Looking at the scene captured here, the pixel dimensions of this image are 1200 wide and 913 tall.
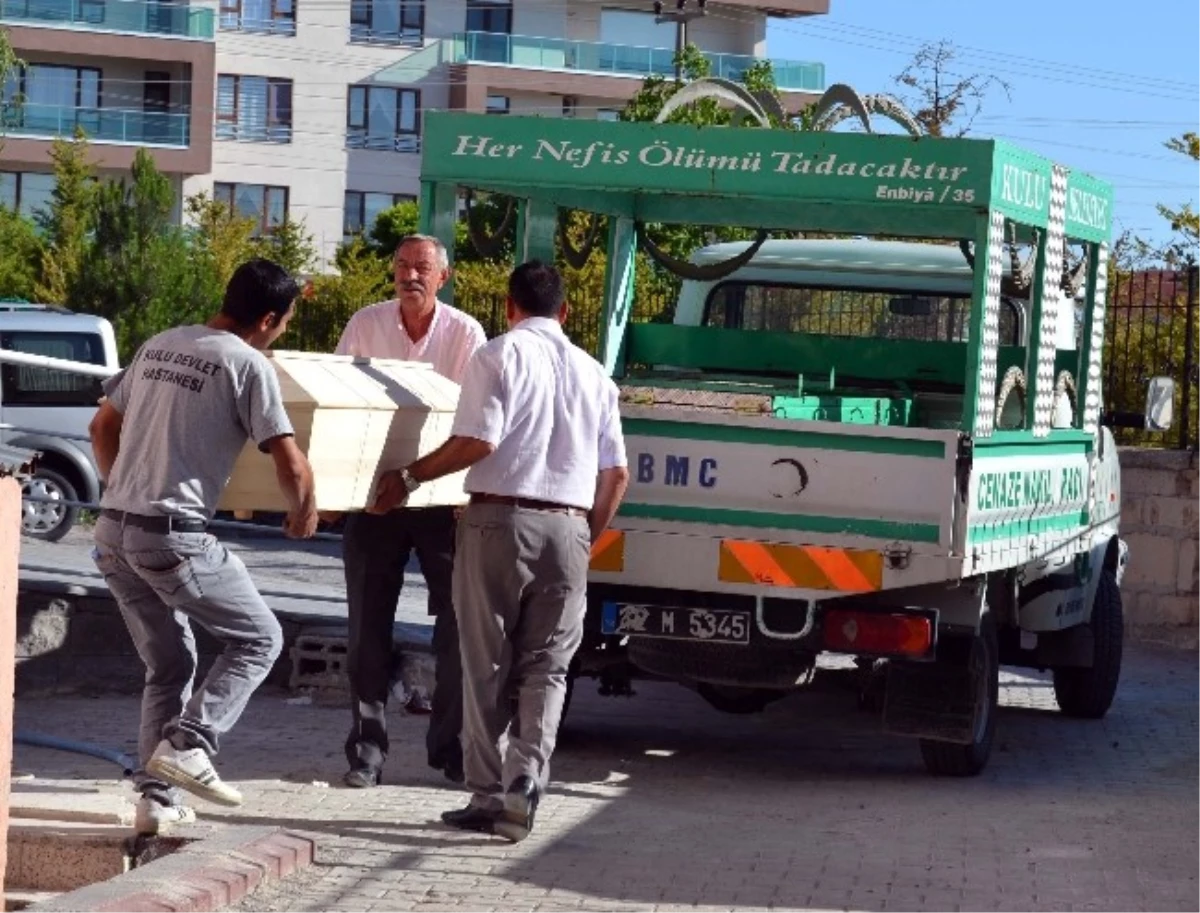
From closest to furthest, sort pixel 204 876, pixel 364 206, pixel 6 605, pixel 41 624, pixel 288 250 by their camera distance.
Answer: pixel 6 605, pixel 204 876, pixel 41 624, pixel 288 250, pixel 364 206

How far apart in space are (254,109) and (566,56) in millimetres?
7953

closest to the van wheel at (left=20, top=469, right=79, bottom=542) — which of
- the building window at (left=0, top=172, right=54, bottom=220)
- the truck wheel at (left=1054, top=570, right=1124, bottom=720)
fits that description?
the truck wheel at (left=1054, top=570, right=1124, bottom=720)

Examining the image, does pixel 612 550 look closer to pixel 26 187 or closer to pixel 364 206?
pixel 26 187

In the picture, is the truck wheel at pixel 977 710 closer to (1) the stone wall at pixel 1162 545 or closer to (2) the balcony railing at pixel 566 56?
(1) the stone wall at pixel 1162 545

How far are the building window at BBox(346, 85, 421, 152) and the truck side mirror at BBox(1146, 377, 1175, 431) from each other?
52.5 m

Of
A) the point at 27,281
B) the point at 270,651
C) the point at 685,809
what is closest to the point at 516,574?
the point at 270,651

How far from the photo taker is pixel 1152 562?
1789 centimetres

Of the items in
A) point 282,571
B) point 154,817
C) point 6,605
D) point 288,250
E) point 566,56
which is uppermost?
point 566,56

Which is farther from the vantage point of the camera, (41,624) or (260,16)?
(260,16)

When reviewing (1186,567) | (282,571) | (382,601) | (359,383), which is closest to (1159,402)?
(382,601)

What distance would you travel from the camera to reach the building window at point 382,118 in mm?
64562

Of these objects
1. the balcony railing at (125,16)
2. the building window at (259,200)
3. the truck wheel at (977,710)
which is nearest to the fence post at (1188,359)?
the truck wheel at (977,710)

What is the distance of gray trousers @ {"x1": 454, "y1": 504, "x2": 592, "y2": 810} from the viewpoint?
28.3 ft

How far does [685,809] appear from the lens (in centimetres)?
960
